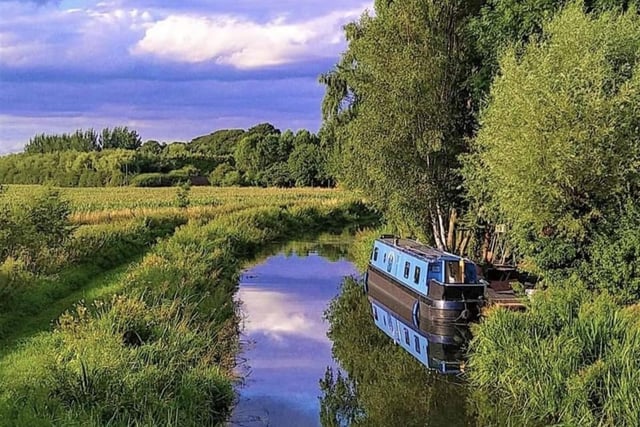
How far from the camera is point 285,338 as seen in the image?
1479 cm

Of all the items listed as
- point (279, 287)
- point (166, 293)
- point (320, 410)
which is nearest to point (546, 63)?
point (320, 410)

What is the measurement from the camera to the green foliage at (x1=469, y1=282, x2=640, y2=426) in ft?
26.8

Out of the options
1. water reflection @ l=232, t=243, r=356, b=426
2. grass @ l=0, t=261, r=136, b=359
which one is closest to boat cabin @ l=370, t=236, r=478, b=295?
water reflection @ l=232, t=243, r=356, b=426

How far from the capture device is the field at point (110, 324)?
7.68 metres

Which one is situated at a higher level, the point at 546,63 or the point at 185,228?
the point at 546,63

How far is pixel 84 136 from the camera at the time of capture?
3600 inches

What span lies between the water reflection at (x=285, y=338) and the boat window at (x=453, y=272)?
2725mm

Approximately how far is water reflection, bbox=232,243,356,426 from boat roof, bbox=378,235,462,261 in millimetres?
2393

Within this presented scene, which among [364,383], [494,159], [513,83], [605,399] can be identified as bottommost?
[364,383]

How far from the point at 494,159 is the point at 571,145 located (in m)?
2.07

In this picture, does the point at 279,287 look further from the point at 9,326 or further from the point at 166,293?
the point at 9,326

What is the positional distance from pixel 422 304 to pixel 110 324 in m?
6.67

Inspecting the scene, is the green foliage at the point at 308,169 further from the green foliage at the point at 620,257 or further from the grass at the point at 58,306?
the green foliage at the point at 620,257

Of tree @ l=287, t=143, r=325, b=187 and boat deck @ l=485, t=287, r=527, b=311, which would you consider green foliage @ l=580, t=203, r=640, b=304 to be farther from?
tree @ l=287, t=143, r=325, b=187
